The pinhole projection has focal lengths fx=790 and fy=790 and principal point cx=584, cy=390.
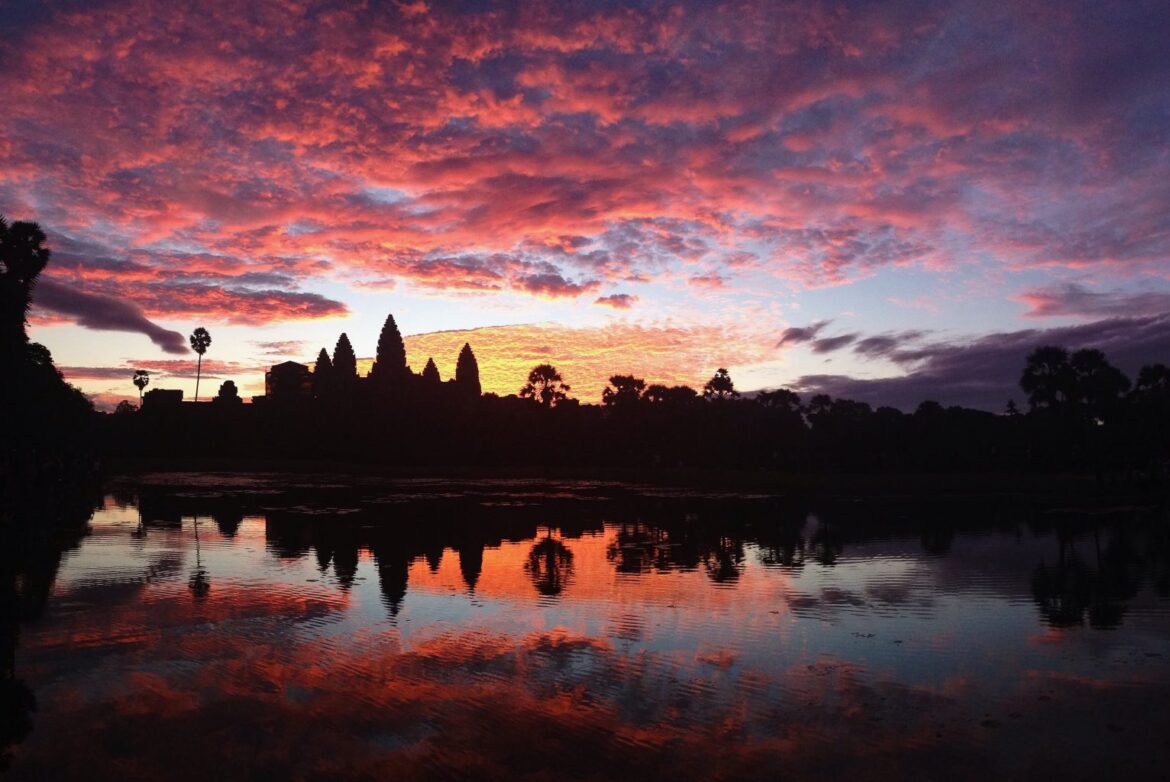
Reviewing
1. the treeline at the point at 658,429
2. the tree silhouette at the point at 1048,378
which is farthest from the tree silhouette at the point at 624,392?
the tree silhouette at the point at 1048,378

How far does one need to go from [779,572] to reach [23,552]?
827 inches

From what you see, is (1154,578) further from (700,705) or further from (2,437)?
(2,437)

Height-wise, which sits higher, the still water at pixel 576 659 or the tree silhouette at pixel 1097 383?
the tree silhouette at pixel 1097 383

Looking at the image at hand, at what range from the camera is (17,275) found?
36.2 m

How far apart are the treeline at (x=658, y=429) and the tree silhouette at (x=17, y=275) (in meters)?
60.8

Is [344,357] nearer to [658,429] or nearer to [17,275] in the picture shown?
[658,429]

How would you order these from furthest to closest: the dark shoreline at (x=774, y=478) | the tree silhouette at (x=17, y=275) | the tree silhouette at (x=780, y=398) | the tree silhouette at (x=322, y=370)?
the tree silhouette at (x=322, y=370) → the tree silhouette at (x=780, y=398) → the dark shoreline at (x=774, y=478) → the tree silhouette at (x=17, y=275)

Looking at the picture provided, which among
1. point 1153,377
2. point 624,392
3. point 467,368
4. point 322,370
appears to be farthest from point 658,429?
point 322,370

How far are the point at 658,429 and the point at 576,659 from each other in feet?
287

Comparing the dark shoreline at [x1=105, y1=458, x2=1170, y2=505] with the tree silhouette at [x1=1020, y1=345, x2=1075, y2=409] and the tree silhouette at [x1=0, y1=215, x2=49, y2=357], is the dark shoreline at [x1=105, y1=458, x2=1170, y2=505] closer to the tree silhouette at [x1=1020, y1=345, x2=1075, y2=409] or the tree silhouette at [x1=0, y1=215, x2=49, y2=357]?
the tree silhouette at [x1=1020, y1=345, x2=1075, y2=409]

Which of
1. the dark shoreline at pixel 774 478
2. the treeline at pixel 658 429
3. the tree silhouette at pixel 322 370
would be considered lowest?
the dark shoreline at pixel 774 478

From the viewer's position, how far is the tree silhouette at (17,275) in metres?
31.6

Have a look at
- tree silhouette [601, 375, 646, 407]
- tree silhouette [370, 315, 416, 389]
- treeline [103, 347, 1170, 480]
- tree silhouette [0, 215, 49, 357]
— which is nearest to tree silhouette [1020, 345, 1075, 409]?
treeline [103, 347, 1170, 480]

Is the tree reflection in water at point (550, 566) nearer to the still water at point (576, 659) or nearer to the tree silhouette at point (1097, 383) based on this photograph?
the still water at point (576, 659)
